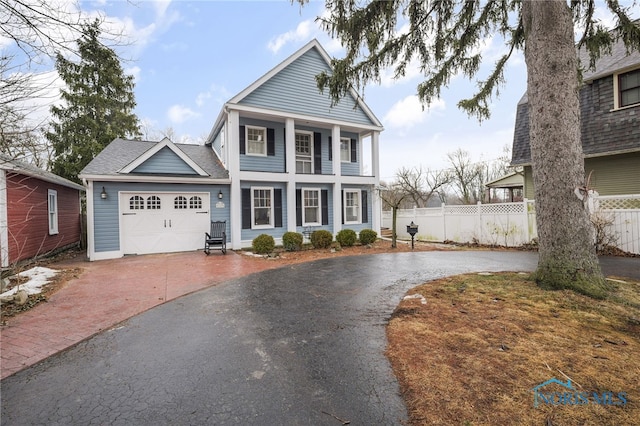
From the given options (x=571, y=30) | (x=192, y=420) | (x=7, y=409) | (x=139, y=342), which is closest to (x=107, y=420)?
(x=192, y=420)

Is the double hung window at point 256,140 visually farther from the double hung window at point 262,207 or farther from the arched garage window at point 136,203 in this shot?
the arched garage window at point 136,203

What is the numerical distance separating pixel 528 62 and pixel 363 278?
4965mm

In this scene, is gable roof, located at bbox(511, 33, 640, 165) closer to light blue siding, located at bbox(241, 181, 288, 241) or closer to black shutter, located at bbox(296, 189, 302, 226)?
black shutter, located at bbox(296, 189, 302, 226)

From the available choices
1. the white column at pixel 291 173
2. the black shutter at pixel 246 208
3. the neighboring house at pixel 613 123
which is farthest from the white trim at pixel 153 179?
the neighboring house at pixel 613 123

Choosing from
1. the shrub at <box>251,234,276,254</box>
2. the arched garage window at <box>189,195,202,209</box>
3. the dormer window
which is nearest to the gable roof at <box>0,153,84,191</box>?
the arched garage window at <box>189,195,202,209</box>

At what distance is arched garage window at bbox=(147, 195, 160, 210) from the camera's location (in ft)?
35.2

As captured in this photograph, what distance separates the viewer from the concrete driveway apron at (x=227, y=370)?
7.13 ft

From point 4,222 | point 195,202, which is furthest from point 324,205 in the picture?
point 4,222

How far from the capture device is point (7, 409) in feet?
7.48

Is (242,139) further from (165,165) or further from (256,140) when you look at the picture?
(165,165)

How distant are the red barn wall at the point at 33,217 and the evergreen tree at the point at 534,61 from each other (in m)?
8.12

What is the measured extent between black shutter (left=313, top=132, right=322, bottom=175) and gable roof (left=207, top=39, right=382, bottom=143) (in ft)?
3.30

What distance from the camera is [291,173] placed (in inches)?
487

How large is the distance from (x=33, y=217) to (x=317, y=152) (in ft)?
34.4
